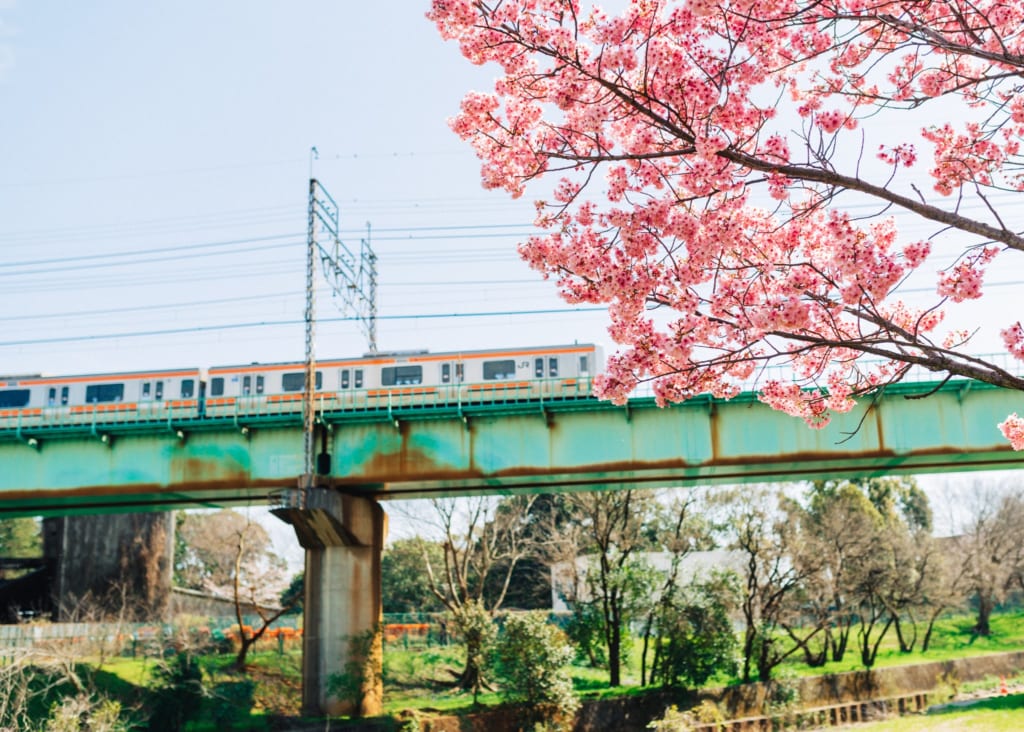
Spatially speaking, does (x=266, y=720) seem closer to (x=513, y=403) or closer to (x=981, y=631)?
(x=513, y=403)

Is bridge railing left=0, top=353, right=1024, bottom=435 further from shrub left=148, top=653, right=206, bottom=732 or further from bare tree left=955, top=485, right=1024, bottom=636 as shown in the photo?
bare tree left=955, top=485, right=1024, bottom=636

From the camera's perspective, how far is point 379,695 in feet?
95.3

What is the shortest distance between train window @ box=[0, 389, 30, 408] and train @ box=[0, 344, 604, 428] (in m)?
0.04

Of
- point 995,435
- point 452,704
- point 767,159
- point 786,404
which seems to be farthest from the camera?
point 452,704

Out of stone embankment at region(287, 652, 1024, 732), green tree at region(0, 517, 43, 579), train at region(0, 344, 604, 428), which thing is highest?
train at region(0, 344, 604, 428)

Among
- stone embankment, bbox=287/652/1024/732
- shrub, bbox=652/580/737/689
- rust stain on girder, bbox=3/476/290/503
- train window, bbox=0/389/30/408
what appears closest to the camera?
rust stain on girder, bbox=3/476/290/503

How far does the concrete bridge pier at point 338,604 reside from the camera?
28.1 meters

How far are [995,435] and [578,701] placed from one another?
1418cm

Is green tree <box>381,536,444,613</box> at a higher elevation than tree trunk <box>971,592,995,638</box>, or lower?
higher

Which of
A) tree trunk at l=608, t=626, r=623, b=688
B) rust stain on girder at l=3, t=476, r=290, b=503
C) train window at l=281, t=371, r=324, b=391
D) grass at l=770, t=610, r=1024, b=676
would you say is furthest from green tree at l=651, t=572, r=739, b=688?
rust stain on girder at l=3, t=476, r=290, b=503

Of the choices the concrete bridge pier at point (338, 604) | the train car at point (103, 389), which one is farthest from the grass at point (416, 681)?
the train car at point (103, 389)

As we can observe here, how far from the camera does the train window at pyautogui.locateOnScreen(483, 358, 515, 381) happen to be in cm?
3331

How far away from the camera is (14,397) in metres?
36.8

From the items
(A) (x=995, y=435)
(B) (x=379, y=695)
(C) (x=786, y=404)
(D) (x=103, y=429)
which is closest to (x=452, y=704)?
(B) (x=379, y=695)
